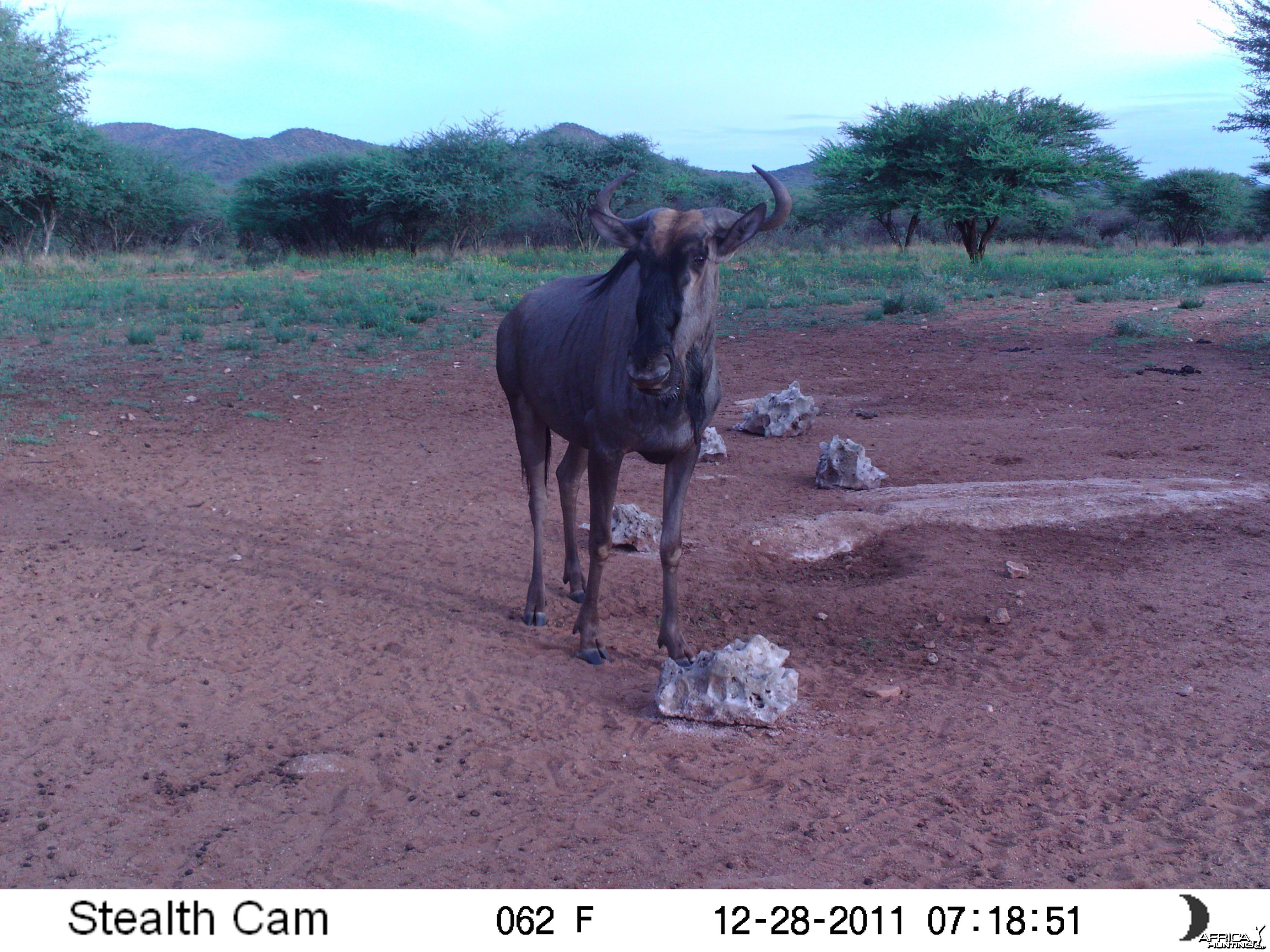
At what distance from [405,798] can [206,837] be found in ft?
2.06

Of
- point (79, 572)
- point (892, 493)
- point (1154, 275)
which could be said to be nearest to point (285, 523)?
point (79, 572)

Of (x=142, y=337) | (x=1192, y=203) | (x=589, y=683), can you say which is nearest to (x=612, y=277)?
(x=589, y=683)

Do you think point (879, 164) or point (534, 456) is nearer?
point (534, 456)

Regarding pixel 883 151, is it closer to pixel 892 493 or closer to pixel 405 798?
pixel 892 493

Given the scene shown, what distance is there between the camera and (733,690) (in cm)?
377

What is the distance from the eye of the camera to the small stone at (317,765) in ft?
11.3

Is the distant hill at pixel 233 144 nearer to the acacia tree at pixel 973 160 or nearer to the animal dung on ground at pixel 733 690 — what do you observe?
the acacia tree at pixel 973 160

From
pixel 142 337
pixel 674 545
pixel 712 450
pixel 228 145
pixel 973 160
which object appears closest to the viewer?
pixel 674 545

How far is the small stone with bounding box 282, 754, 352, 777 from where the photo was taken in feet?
11.3

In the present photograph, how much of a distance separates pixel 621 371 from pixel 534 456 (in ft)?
4.47

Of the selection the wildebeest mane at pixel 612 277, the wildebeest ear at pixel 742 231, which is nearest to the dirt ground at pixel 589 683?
the wildebeest mane at pixel 612 277

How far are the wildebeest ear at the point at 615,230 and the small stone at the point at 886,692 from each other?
2154 mm

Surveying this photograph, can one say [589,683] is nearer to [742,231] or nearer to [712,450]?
[742,231]

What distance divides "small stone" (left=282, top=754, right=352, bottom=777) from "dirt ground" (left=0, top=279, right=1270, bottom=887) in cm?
3
